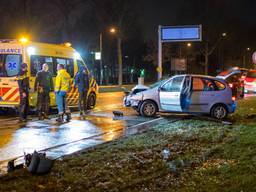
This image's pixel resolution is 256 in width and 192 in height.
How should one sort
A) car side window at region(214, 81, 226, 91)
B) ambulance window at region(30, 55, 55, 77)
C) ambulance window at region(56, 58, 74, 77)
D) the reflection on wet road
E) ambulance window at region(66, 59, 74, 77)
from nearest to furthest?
the reflection on wet road
car side window at region(214, 81, 226, 91)
ambulance window at region(30, 55, 55, 77)
ambulance window at region(56, 58, 74, 77)
ambulance window at region(66, 59, 74, 77)

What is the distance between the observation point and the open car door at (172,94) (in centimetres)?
1534

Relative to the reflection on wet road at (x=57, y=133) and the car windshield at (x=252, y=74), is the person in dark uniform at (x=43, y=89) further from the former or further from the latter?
the car windshield at (x=252, y=74)

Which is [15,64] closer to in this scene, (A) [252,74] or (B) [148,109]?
(B) [148,109]

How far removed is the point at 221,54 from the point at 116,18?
30.8m

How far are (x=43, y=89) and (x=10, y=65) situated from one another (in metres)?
1.95

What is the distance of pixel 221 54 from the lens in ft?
268

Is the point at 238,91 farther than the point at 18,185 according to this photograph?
Yes

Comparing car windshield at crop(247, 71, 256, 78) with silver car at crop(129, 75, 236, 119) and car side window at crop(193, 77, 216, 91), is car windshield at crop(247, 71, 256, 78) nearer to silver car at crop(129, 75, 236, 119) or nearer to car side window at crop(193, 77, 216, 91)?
silver car at crop(129, 75, 236, 119)

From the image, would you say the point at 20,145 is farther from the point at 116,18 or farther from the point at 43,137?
the point at 116,18

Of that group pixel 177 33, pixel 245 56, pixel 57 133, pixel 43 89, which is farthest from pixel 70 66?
pixel 245 56

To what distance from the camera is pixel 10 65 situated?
16266mm

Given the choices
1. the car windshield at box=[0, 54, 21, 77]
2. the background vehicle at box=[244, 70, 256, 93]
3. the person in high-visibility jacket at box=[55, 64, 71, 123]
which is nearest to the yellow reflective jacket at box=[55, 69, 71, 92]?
the person in high-visibility jacket at box=[55, 64, 71, 123]

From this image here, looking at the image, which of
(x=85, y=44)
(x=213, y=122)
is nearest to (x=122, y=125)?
(x=213, y=122)

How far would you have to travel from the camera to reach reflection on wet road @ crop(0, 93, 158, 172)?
991 centimetres
